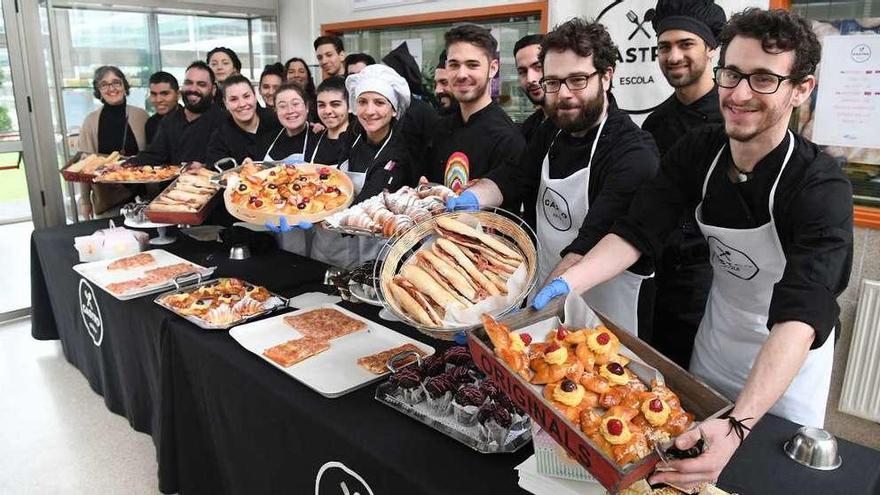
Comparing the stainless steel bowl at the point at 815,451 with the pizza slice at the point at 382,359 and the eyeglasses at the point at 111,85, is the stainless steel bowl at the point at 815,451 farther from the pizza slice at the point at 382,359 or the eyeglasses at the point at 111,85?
the eyeglasses at the point at 111,85

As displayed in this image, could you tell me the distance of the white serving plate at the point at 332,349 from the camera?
1.63 meters

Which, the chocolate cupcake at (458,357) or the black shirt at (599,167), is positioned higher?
the black shirt at (599,167)

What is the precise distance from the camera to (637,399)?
1.01 meters

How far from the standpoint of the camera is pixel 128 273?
8.92 ft

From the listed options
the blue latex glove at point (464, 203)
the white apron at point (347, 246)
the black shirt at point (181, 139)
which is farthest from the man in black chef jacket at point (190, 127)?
the blue latex glove at point (464, 203)

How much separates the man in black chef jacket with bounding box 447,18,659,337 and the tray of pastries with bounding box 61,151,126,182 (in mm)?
2757

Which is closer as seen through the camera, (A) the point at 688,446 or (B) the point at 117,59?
(A) the point at 688,446

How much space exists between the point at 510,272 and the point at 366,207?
685 mm

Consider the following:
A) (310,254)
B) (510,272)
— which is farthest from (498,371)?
(310,254)

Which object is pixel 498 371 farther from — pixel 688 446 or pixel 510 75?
pixel 510 75

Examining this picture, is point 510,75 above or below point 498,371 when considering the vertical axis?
above

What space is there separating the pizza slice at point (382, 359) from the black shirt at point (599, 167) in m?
0.53

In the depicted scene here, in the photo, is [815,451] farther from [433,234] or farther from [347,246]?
[347,246]

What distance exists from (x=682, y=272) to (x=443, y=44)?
310 centimetres
